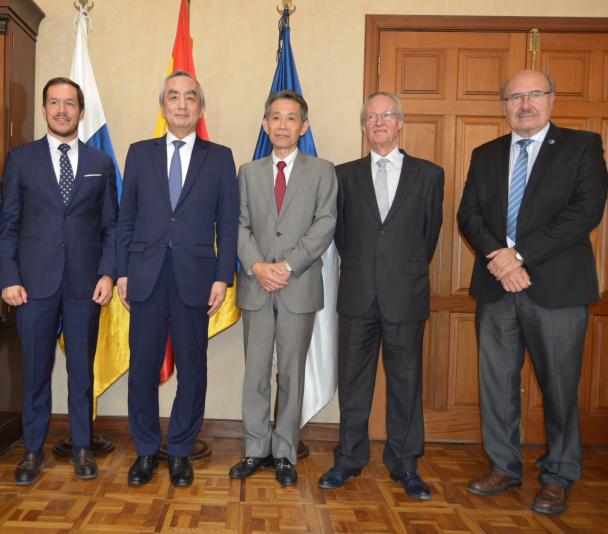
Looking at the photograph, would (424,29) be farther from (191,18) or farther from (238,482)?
(238,482)

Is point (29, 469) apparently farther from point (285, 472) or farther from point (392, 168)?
point (392, 168)

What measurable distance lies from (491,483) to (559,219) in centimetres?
119

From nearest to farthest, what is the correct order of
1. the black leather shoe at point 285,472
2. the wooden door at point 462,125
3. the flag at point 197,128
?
the black leather shoe at point 285,472 < the flag at point 197,128 < the wooden door at point 462,125

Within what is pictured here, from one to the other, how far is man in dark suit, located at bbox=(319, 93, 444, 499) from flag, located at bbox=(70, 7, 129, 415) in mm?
1264

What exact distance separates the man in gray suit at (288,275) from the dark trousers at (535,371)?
2.66ft

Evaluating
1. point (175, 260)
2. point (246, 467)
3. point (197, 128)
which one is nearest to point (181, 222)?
point (175, 260)

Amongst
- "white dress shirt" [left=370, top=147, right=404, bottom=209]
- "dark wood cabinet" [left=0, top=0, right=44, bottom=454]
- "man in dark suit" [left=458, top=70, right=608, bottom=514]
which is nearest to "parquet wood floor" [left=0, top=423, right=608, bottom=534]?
"man in dark suit" [left=458, top=70, right=608, bottom=514]

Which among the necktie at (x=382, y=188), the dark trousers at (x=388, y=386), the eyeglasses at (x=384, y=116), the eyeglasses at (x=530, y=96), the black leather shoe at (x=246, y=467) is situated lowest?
the black leather shoe at (x=246, y=467)

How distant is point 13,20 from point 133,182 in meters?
1.25

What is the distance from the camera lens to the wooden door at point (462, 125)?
11.4 ft

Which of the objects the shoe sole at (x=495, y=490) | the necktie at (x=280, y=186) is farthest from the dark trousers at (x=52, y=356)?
the shoe sole at (x=495, y=490)

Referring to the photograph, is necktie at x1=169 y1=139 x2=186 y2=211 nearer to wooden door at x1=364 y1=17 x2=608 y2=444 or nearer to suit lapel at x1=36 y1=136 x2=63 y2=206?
suit lapel at x1=36 y1=136 x2=63 y2=206

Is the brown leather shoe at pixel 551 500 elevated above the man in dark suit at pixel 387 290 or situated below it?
below

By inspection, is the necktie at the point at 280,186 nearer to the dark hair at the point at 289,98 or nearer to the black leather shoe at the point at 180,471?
the dark hair at the point at 289,98
